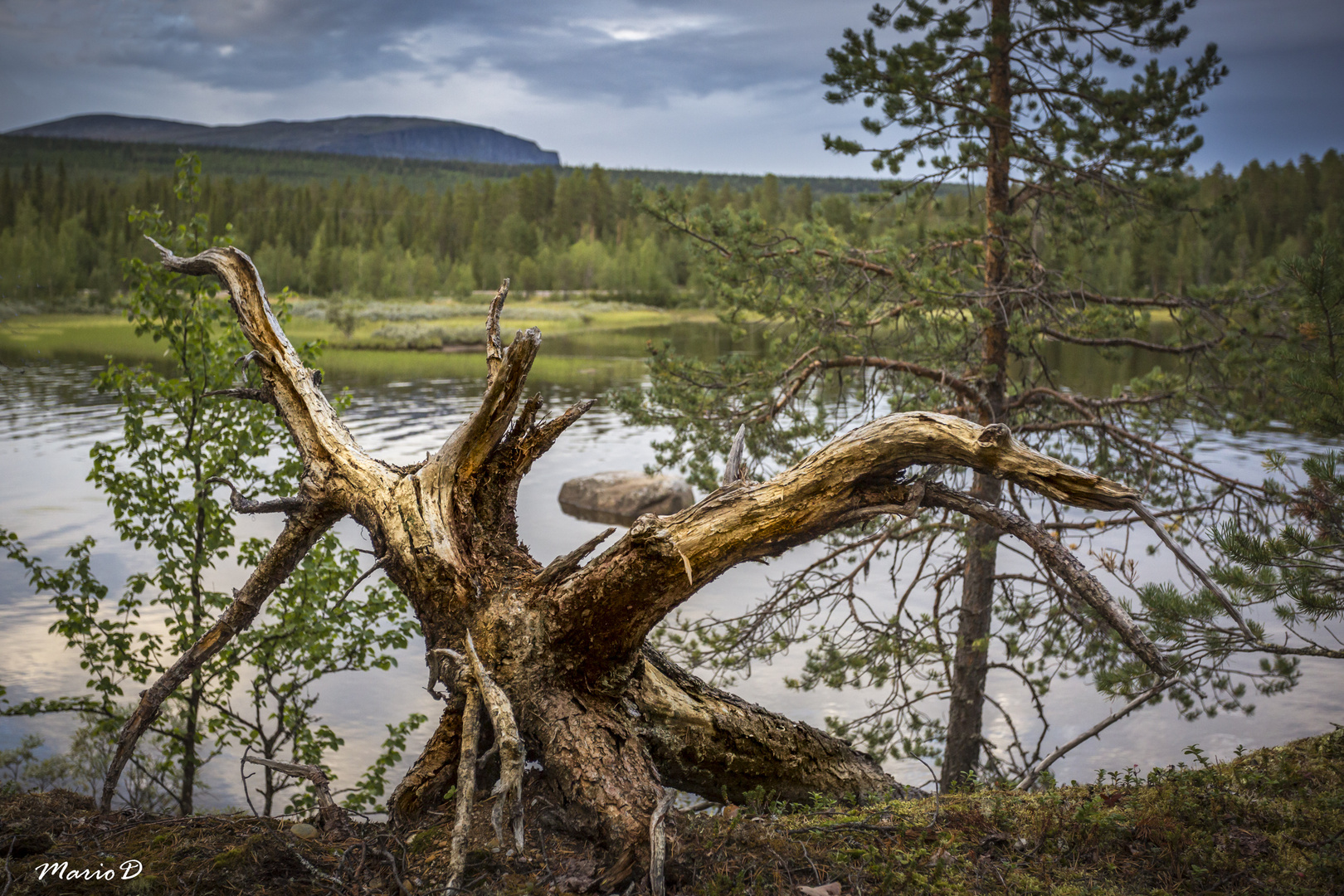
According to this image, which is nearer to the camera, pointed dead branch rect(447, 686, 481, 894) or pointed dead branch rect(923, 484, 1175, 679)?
pointed dead branch rect(447, 686, 481, 894)

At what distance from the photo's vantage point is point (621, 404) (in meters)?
8.05

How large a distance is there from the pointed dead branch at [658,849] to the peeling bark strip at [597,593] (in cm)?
1

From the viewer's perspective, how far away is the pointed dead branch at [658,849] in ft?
8.18

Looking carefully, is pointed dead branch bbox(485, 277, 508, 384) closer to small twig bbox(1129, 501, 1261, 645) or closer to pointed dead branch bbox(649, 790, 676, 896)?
pointed dead branch bbox(649, 790, 676, 896)

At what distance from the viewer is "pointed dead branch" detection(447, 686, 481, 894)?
244cm

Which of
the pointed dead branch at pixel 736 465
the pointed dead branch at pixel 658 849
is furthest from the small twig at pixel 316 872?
the pointed dead branch at pixel 736 465

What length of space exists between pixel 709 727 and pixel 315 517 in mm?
1948

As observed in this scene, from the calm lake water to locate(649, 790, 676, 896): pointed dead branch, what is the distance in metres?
5.46

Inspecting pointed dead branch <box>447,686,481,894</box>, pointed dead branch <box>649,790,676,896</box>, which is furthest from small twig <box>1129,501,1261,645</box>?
pointed dead branch <box>447,686,481,894</box>

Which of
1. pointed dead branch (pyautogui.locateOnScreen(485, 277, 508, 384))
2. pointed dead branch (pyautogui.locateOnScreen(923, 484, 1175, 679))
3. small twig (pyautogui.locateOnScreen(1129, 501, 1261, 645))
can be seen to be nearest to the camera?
small twig (pyautogui.locateOnScreen(1129, 501, 1261, 645))

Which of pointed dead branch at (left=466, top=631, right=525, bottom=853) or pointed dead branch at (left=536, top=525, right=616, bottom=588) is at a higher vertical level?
pointed dead branch at (left=536, top=525, right=616, bottom=588)

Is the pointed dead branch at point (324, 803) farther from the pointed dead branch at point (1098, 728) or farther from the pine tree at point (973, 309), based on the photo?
the pine tree at point (973, 309)

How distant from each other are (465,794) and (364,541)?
8.50m

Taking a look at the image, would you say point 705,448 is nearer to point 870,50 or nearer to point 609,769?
point 870,50
